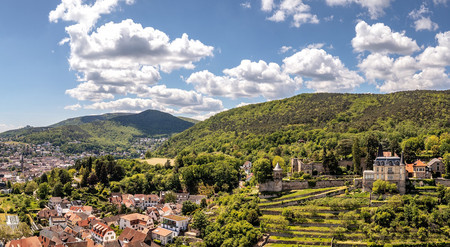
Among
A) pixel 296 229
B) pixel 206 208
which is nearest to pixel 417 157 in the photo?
pixel 296 229

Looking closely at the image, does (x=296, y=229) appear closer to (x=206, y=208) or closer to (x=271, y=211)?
(x=271, y=211)

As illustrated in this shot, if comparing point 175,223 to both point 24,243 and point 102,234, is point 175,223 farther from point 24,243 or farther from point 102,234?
point 24,243

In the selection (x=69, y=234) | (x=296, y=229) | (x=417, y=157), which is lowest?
(x=69, y=234)

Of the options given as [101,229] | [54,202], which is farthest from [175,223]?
[54,202]

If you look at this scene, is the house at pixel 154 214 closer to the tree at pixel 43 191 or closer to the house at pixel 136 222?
the house at pixel 136 222

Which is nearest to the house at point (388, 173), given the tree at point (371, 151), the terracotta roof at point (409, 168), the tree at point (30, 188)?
the tree at point (371, 151)

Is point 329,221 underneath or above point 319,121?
underneath

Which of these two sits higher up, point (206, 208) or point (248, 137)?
point (248, 137)
